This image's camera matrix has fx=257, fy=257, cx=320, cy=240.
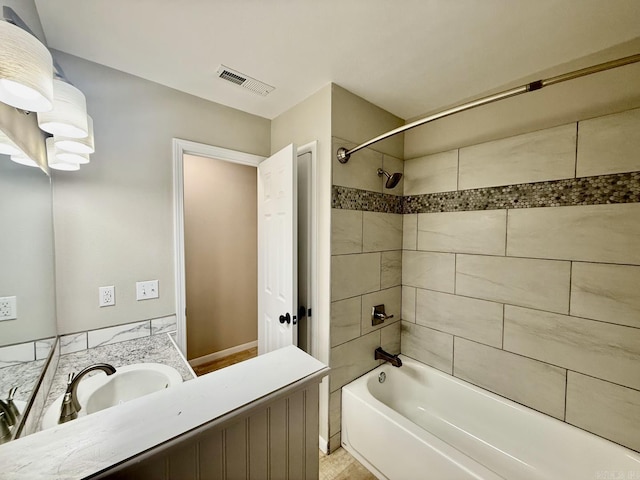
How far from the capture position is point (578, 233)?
1389mm

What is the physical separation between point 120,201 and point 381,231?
5.65ft

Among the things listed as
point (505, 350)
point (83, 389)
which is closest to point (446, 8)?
point (505, 350)

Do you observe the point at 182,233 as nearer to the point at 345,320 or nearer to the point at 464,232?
the point at 345,320

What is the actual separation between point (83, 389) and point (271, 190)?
1.46 metres

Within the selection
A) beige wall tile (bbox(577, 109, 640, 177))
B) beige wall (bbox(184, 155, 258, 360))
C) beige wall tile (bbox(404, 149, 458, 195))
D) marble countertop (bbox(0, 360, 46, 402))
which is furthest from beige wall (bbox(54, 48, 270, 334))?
beige wall tile (bbox(577, 109, 640, 177))

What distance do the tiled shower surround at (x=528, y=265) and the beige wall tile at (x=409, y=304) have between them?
0.02 metres

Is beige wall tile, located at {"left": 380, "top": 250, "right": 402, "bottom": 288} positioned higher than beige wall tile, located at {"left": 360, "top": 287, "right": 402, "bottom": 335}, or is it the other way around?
beige wall tile, located at {"left": 380, "top": 250, "right": 402, "bottom": 288}

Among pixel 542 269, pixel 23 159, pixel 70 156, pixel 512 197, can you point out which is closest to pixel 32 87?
pixel 23 159

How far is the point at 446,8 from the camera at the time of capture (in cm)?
109

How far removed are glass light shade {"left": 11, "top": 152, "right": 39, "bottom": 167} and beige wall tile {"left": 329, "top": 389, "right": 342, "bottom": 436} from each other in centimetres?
191

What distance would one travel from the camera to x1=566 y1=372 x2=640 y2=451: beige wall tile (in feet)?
4.14

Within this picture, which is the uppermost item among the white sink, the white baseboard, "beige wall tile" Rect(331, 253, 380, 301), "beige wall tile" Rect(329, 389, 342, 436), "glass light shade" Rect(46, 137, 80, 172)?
"glass light shade" Rect(46, 137, 80, 172)

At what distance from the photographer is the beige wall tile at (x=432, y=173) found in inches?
73.3

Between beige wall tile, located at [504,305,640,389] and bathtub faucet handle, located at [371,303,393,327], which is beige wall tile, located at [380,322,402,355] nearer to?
bathtub faucet handle, located at [371,303,393,327]
